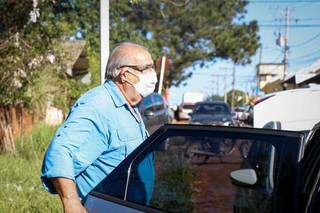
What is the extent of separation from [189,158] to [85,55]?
16.8 meters

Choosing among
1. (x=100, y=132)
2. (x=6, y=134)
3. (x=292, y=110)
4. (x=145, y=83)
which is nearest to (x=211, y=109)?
(x=6, y=134)

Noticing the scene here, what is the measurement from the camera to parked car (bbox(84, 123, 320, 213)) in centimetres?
228

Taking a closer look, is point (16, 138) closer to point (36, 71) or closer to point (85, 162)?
point (36, 71)

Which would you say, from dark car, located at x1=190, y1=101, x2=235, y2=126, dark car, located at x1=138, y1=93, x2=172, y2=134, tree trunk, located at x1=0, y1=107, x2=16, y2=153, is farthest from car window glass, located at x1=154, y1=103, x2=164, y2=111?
tree trunk, located at x1=0, y1=107, x2=16, y2=153

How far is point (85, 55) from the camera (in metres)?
19.2

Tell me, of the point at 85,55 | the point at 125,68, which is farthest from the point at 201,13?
the point at 125,68

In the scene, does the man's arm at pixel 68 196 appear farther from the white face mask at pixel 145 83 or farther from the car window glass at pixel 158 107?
the car window glass at pixel 158 107

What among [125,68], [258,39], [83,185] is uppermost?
[258,39]

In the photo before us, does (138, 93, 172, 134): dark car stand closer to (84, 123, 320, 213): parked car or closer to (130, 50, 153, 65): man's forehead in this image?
(130, 50, 153, 65): man's forehead

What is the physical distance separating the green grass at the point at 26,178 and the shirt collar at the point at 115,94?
321 centimetres

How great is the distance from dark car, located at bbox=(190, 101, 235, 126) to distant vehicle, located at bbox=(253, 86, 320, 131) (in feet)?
43.7

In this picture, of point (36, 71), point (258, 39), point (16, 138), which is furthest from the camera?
point (258, 39)

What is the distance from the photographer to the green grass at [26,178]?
6.24 meters

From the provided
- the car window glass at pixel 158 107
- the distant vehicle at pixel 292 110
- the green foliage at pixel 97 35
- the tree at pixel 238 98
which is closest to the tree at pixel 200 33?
the green foliage at pixel 97 35
